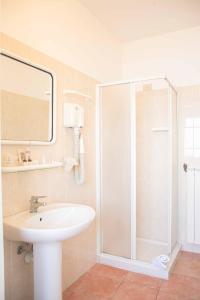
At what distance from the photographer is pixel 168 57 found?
9.25ft

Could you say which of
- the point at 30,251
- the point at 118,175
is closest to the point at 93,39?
the point at 118,175

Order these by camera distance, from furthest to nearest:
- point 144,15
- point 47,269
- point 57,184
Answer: point 144,15
point 57,184
point 47,269

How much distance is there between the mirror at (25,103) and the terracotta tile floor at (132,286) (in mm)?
1281

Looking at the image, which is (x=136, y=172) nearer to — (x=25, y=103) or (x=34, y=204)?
(x=34, y=204)

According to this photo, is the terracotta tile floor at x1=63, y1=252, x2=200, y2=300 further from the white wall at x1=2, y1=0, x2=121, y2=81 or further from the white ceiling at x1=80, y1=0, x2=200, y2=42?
the white ceiling at x1=80, y1=0, x2=200, y2=42

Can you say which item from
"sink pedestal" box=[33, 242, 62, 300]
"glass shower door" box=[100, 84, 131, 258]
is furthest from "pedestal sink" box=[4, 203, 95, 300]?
"glass shower door" box=[100, 84, 131, 258]

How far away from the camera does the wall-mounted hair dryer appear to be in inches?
79.2

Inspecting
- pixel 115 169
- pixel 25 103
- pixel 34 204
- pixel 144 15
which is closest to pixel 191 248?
pixel 115 169

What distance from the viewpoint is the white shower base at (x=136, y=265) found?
2191mm

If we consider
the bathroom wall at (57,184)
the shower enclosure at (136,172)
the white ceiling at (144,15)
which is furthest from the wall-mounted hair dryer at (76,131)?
the white ceiling at (144,15)

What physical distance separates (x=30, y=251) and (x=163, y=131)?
1782mm

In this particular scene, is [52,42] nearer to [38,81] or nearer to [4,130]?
[38,81]

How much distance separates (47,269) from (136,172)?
1.37 m

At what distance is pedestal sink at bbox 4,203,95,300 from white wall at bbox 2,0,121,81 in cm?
117
